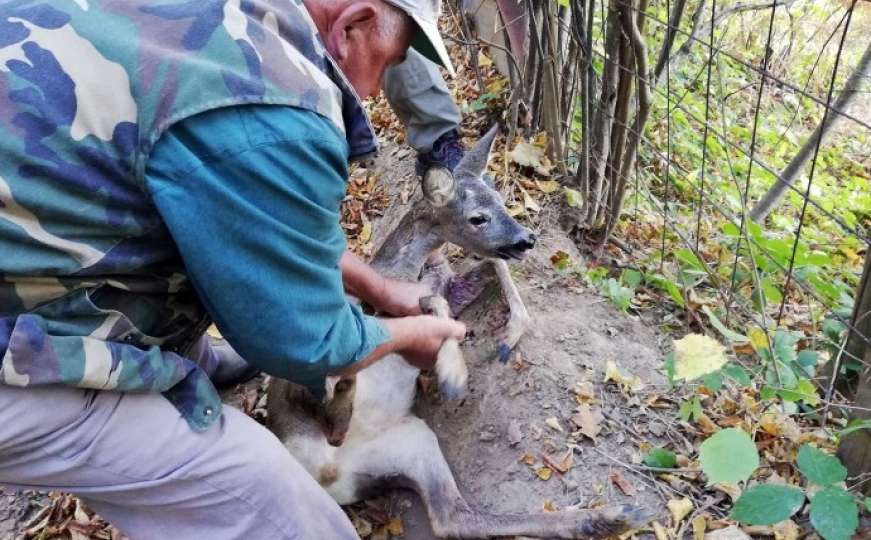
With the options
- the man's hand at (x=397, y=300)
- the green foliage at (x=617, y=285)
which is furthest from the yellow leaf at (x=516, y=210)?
the man's hand at (x=397, y=300)

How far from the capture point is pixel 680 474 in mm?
3051

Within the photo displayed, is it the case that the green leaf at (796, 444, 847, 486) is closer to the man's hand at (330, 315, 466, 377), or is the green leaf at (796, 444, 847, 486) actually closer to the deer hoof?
the deer hoof

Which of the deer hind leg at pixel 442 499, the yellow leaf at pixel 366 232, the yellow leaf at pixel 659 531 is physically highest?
the yellow leaf at pixel 659 531

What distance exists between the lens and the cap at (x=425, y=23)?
217 cm

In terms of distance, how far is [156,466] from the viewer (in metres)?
2.30

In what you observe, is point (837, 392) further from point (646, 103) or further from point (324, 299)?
point (324, 299)

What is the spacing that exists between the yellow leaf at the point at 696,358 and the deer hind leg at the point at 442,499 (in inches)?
23.1

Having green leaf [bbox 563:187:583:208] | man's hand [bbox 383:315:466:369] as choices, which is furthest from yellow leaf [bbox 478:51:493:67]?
man's hand [bbox 383:315:466:369]

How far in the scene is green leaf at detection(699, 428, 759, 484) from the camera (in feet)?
7.98

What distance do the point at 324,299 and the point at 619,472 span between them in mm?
1670

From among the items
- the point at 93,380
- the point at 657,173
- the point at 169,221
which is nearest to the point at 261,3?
the point at 169,221

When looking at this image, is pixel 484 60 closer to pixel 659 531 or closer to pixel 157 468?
pixel 659 531

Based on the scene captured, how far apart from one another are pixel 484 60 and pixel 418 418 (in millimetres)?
3667

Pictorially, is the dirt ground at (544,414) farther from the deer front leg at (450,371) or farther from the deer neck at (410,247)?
the deer neck at (410,247)
